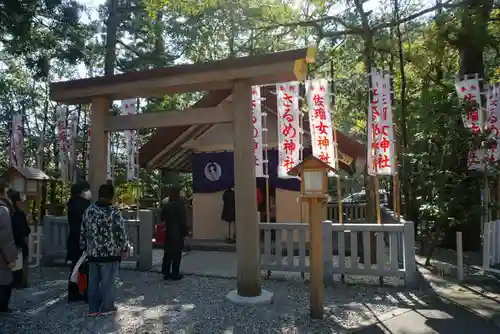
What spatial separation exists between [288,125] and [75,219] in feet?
15.9

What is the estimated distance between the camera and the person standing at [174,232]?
7.23 m

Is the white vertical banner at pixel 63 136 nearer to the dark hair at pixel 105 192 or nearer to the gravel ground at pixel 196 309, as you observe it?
the gravel ground at pixel 196 309

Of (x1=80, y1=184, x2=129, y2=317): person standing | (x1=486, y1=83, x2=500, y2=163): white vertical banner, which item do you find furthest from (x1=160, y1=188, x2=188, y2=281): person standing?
(x1=486, y1=83, x2=500, y2=163): white vertical banner

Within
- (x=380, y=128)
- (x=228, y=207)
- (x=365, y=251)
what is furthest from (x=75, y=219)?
(x=228, y=207)

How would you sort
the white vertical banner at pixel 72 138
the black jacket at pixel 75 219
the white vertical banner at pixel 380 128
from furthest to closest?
the white vertical banner at pixel 72 138 < the white vertical banner at pixel 380 128 < the black jacket at pixel 75 219

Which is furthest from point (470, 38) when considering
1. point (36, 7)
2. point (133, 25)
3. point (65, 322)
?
point (133, 25)

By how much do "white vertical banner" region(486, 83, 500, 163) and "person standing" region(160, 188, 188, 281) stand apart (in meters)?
6.16

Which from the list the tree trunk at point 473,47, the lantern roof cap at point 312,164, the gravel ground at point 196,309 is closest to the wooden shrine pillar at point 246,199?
the gravel ground at point 196,309

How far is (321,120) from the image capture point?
8.19 meters

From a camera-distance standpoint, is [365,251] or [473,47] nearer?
[365,251]

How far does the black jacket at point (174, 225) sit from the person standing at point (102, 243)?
2172mm

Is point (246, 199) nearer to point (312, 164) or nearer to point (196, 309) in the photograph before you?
point (312, 164)

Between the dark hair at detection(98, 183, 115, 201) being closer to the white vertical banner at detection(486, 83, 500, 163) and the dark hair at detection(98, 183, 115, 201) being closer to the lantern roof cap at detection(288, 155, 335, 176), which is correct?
the lantern roof cap at detection(288, 155, 335, 176)

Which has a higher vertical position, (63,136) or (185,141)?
(63,136)
